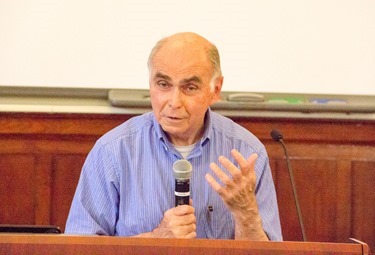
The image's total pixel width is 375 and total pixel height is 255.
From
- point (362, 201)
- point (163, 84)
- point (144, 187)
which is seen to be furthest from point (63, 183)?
point (362, 201)

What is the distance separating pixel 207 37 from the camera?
2953mm

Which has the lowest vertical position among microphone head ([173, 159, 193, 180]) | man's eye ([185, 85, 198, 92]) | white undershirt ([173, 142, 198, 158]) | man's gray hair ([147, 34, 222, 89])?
microphone head ([173, 159, 193, 180])

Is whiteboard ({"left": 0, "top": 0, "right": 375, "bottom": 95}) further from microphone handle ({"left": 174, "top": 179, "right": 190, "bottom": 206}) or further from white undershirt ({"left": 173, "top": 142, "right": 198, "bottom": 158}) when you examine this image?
microphone handle ({"left": 174, "top": 179, "right": 190, "bottom": 206})

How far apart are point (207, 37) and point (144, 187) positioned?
115 centimetres

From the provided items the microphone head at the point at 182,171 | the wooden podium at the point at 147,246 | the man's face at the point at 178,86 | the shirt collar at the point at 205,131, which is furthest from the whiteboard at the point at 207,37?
the wooden podium at the point at 147,246

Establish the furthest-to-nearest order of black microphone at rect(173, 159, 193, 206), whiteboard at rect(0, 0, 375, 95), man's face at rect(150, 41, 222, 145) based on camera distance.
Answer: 1. whiteboard at rect(0, 0, 375, 95)
2. man's face at rect(150, 41, 222, 145)
3. black microphone at rect(173, 159, 193, 206)

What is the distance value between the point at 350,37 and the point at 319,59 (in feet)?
0.59

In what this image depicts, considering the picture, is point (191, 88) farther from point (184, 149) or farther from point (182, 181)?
point (182, 181)

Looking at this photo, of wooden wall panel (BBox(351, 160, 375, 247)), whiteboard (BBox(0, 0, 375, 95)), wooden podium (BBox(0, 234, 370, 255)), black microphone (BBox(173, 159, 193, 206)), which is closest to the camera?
wooden podium (BBox(0, 234, 370, 255))

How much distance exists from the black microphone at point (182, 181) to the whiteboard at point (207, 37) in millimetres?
1320

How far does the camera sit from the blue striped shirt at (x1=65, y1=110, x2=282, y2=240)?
196 cm

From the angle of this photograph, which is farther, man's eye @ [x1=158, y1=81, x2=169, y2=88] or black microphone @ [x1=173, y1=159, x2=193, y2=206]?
man's eye @ [x1=158, y1=81, x2=169, y2=88]

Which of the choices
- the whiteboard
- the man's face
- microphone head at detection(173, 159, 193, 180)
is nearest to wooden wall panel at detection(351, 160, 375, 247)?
the whiteboard

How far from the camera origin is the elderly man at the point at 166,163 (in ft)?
6.38
